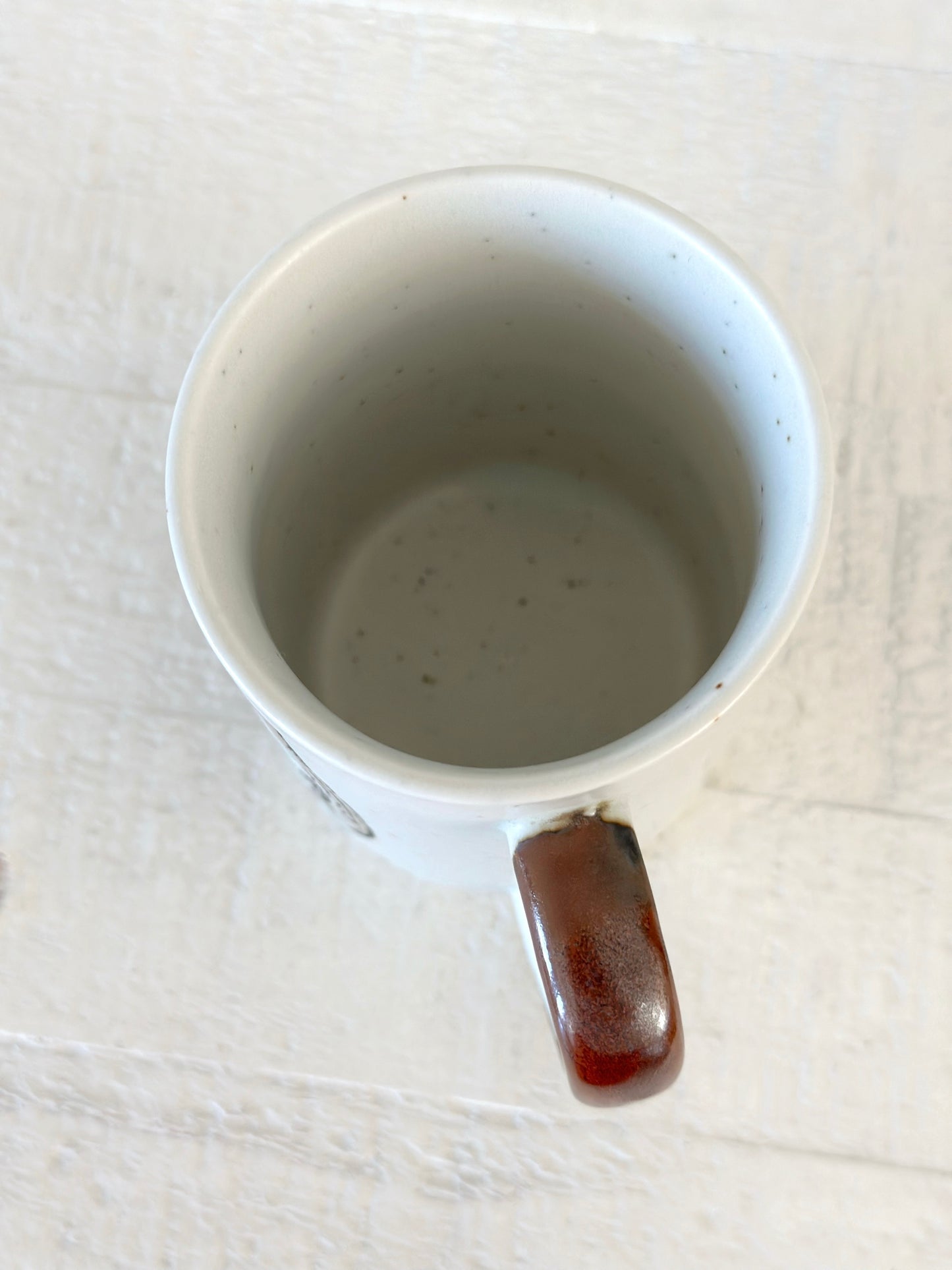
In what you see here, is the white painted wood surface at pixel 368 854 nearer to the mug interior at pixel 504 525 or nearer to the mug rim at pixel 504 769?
the mug interior at pixel 504 525

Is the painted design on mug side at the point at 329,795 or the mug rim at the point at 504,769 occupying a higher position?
the mug rim at the point at 504,769

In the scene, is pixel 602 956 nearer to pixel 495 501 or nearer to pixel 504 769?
pixel 504 769

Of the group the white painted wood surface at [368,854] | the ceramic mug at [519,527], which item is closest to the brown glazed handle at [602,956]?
the ceramic mug at [519,527]

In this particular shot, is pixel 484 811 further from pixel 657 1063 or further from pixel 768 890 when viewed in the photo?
pixel 768 890

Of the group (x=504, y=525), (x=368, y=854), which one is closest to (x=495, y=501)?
(x=504, y=525)

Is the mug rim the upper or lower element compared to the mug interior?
upper

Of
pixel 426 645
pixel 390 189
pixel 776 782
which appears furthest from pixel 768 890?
pixel 390 189

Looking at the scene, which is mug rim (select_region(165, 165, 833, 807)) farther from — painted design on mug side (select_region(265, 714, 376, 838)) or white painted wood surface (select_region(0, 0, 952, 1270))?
white painted wood surface (select_region(0, 0, 952, 1270))

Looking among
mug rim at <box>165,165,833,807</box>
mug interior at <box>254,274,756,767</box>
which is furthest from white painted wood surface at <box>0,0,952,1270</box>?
→ mug rim at <box>165,165,833,807</box>
